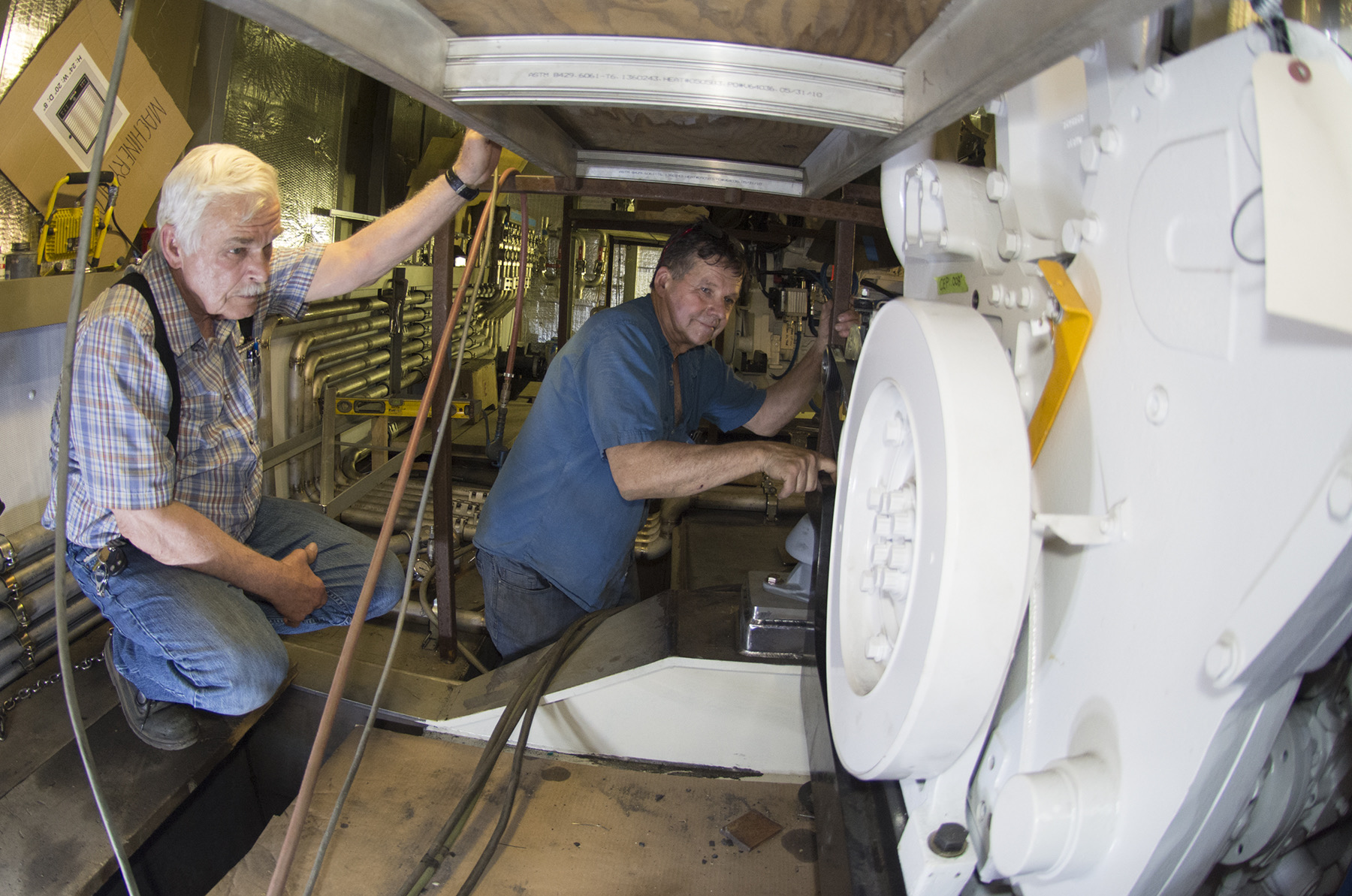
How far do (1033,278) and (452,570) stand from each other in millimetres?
2004

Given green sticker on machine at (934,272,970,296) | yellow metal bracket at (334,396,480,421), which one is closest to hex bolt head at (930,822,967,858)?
green sticker on machine at (934,272,970,296)

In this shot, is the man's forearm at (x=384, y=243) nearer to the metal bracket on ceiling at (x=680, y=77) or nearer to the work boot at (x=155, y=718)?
the metal bracket on ceiling at (x=680, y=77)

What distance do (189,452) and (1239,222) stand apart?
177 cm

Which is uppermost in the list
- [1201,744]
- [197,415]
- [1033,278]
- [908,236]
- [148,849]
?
[908,236]

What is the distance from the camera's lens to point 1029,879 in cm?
77

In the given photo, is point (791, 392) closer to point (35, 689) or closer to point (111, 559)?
point (111, 559)

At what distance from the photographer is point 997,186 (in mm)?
974

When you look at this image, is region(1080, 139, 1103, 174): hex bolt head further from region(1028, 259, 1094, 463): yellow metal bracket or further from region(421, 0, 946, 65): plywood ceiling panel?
region(421, 0, 946, 65): plywood ceiling panel

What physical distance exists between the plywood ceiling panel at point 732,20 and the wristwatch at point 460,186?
0.66 m

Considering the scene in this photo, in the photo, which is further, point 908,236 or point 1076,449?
point 908,236

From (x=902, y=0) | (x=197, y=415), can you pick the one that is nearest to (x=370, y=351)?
(x=197, y=415)

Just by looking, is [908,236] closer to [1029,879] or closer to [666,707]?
[1029,879]

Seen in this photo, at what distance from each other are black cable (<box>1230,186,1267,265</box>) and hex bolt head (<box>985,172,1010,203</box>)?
1.37ft

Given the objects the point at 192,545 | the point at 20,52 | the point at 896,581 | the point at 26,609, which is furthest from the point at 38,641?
the point at 896,581
